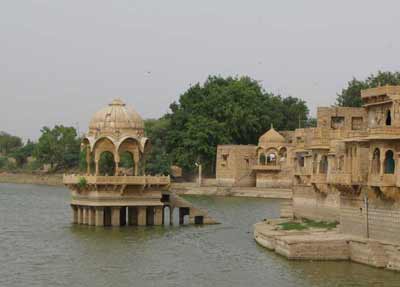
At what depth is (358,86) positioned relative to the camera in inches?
3312

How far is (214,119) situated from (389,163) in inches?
2071

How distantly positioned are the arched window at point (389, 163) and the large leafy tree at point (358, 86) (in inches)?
1886

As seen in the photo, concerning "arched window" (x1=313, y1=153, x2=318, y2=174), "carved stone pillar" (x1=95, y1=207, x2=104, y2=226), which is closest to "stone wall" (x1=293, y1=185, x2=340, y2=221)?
"arched window" (x1=313, y1=153, x2=318, y2=174)

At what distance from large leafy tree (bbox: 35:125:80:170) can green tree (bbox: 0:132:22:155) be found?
43.6 m

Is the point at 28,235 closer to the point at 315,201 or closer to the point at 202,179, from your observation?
the point at 315,201

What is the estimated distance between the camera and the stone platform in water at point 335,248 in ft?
103

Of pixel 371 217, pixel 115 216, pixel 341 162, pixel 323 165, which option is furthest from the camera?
pixel 115 216

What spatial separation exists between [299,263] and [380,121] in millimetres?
8303

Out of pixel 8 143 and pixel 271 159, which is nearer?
pixel 271 159

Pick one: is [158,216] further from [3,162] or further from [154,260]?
[3,162]

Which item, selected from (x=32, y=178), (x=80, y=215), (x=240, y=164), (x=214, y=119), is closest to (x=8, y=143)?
(x=32, y=178)

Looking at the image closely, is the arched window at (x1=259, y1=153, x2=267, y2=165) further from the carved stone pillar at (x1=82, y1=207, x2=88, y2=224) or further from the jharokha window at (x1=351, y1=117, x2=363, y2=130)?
the carved stone pillar at (x1=82, y1=207, x2=88, y2=224)

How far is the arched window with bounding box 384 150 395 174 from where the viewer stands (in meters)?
33.1

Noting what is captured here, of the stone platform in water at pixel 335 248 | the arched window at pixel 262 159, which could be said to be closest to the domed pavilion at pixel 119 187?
the stone platform in water at pixel 335 248
